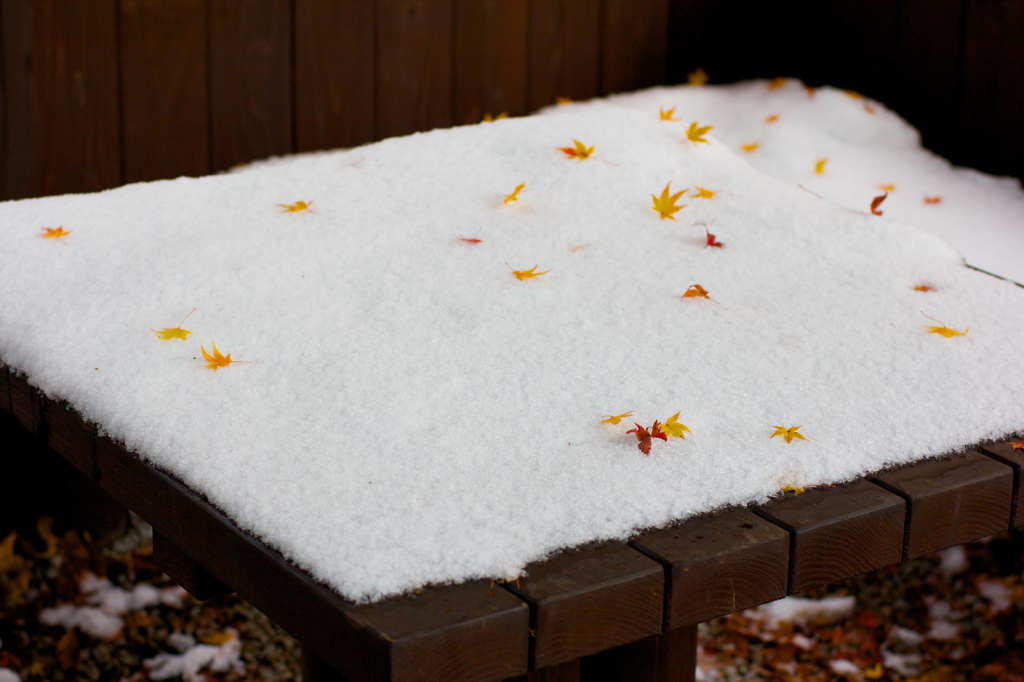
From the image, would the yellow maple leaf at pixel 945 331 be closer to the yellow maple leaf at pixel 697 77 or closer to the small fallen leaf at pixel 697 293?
the small fallen leaf at pixel 697 293

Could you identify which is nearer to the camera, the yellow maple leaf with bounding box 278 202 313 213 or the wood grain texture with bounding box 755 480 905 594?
the wood grain texture with bounding box 755 480 905 594

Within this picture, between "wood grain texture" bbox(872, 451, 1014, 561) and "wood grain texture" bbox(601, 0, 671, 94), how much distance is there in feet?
7.04

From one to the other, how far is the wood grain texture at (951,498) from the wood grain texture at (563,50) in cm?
207

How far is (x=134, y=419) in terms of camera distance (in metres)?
1.34

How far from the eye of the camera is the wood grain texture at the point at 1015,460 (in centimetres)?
137

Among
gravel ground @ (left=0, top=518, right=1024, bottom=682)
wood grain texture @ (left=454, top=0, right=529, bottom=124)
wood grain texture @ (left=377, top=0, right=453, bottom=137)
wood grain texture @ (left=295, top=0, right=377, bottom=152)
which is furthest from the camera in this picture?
wood grain texture @ (left=454, top=0, right=529, bottom=124)

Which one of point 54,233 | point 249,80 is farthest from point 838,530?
point 249,80

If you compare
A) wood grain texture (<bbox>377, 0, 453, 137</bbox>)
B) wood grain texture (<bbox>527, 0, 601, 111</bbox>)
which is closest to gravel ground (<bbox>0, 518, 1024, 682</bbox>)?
wood grain texture (<bbox>377, 0, 453, 137</bbox>)

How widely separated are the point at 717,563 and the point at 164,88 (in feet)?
6.80

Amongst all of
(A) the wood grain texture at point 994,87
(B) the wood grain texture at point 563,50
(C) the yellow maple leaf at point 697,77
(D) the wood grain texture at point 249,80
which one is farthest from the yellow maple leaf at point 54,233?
(A) the wood grain texture at point 994,87

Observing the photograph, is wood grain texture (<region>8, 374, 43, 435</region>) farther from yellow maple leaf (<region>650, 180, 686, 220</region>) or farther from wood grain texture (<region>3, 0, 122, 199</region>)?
yellow maple leaf (<region>650, 180, 686, 220</region>)

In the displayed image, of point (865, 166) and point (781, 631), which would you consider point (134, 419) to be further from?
point (865, 166)

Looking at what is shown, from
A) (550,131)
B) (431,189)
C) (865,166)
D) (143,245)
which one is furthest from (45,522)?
(865,166)

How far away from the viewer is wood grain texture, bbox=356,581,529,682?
925mm
